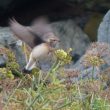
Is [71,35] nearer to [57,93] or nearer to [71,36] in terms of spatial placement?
[71,36]

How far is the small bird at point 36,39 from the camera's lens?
3201mm

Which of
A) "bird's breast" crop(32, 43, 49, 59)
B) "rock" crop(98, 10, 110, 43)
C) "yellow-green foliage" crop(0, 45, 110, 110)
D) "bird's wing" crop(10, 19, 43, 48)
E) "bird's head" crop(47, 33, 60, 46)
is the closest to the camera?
"yellow-green foliage" crop(0, 45, 110, 110)

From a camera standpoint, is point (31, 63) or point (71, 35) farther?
point (71, 35)

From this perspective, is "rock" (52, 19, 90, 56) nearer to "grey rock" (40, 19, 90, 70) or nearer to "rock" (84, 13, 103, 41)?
"grey rock" (40, 19, 90, 70)

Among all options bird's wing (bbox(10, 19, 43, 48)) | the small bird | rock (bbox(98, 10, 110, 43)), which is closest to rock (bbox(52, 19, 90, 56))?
rock (bbox(98, 10, 110, 43))

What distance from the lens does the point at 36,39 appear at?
3.43m

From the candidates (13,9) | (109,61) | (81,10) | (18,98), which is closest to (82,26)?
(81,10)

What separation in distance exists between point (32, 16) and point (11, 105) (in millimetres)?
6320

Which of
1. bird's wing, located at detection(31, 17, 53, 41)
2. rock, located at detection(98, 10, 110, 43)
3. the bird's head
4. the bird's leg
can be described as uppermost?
rock, located at detection(98, 10, 110, 43)

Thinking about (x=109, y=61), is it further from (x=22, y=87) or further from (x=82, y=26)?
(x=82, y=26)

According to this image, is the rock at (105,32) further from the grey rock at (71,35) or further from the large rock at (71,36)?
the grey rock at (71,35)

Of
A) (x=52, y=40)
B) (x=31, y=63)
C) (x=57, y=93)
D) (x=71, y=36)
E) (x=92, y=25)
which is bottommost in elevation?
(x=57, y=93)

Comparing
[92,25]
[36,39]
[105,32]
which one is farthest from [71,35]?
[36,39]

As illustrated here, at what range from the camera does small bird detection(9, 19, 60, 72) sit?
320cm
